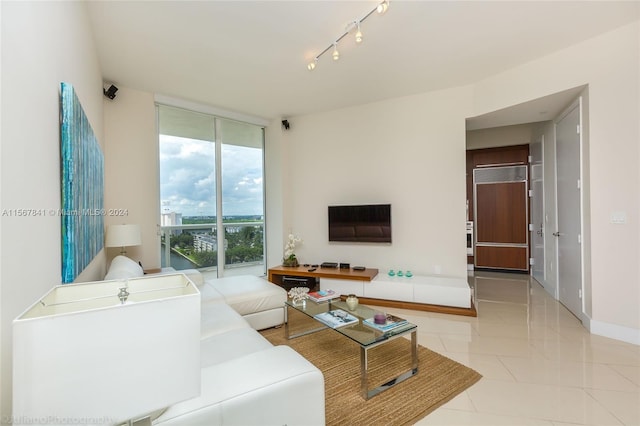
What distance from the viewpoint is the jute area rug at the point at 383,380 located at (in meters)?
1.73

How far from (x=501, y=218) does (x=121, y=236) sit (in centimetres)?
629

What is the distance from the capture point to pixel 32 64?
3.39 feet

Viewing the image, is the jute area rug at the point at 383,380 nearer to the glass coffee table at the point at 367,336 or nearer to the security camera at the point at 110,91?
the glass coffee table at the point at 367,336

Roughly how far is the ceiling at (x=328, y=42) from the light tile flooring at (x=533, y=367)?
2552 millimetres

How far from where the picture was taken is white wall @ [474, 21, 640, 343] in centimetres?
262

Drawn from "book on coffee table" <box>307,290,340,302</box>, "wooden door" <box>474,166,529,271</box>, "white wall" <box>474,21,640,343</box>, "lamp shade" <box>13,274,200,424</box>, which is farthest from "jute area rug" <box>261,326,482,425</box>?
"wooden door" <box>474,166,529,271</box>

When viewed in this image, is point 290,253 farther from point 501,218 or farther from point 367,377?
point 501,218

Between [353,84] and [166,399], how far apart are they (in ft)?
12.5

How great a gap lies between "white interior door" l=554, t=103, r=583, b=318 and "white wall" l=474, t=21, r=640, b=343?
316 mm

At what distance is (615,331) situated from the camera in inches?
106

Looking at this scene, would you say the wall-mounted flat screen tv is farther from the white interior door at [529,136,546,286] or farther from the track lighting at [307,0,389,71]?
the white interior door at [529,136,546,286]

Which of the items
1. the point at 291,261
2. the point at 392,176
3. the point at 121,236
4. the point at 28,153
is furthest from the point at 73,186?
the point at 392,176

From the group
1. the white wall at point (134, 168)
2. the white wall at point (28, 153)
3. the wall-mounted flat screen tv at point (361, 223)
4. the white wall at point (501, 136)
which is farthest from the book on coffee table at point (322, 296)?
the white wall at point (501, 136)

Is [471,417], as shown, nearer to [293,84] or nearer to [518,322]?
[518,322]
